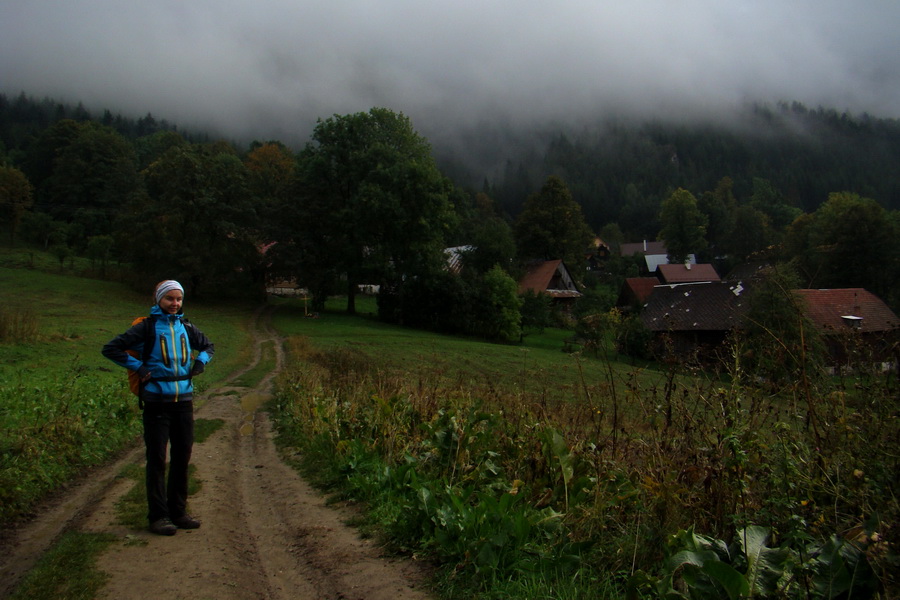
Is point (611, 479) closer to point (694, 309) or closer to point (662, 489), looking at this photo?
point (662, 489)

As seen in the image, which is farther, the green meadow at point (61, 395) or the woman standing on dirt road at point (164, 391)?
the green meadow at point (61, 395)

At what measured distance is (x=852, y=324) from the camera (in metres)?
6.58

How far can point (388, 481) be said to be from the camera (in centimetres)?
641

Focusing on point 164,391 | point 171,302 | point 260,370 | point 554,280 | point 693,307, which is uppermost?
point 554,280

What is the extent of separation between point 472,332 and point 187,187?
23.5 metres

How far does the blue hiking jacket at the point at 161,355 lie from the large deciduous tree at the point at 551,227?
2416 inches

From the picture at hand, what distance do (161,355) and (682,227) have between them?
98.4m

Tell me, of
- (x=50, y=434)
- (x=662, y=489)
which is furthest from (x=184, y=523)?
(x=662, y=489)

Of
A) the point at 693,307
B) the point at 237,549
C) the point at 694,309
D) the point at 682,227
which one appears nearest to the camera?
the point at 237,549

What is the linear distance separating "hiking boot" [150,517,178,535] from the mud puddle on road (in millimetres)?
5678

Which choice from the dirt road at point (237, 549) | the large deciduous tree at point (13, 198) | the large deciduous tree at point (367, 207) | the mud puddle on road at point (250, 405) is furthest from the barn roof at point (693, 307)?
the large deciduous tree at point (13, 198)

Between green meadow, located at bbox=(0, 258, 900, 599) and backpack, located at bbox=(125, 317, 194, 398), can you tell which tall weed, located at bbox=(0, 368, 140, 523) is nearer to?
green meadow, located at bbox=(0, 258, 900, 599)

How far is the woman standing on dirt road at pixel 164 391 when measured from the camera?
535 cm

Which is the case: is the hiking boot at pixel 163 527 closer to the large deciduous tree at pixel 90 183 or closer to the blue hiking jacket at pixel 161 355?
the blue hiking jacket at pixel 161 355
